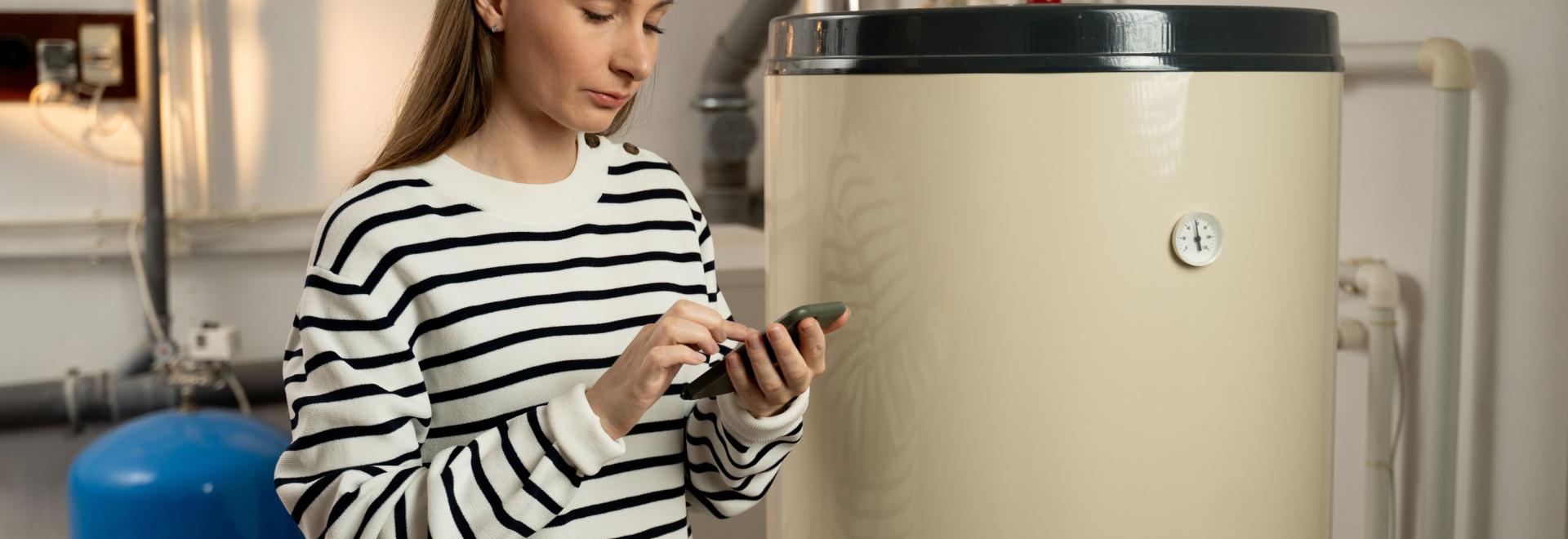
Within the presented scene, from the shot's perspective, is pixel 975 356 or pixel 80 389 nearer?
pixel 975 356

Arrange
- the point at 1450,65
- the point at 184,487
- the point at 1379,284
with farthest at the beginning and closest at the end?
the point at 184,487
the point at 1379,284
the point at 1450,65

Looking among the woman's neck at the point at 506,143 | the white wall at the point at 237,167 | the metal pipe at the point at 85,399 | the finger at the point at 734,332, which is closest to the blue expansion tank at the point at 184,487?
the metal pipe at the point at 85,399

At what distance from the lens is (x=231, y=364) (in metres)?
1.99

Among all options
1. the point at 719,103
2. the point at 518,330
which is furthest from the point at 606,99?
the point at 719,103

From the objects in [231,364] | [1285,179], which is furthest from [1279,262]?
[231,364]

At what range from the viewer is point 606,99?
81cm

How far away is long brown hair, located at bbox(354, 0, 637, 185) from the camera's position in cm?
83

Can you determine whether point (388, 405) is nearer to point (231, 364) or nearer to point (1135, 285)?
point (1135, 285)

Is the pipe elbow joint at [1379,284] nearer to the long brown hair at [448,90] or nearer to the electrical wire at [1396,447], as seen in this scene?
the electrical wire at [1396,447]

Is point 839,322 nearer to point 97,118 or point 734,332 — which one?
point 734,332

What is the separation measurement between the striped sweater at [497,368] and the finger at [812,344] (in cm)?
6

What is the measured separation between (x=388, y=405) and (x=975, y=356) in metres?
0.37

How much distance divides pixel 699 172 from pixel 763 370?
1.44 m

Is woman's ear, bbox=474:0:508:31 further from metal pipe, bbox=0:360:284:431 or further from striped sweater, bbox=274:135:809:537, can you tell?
metal pipe, bbox=0:360:284:431
